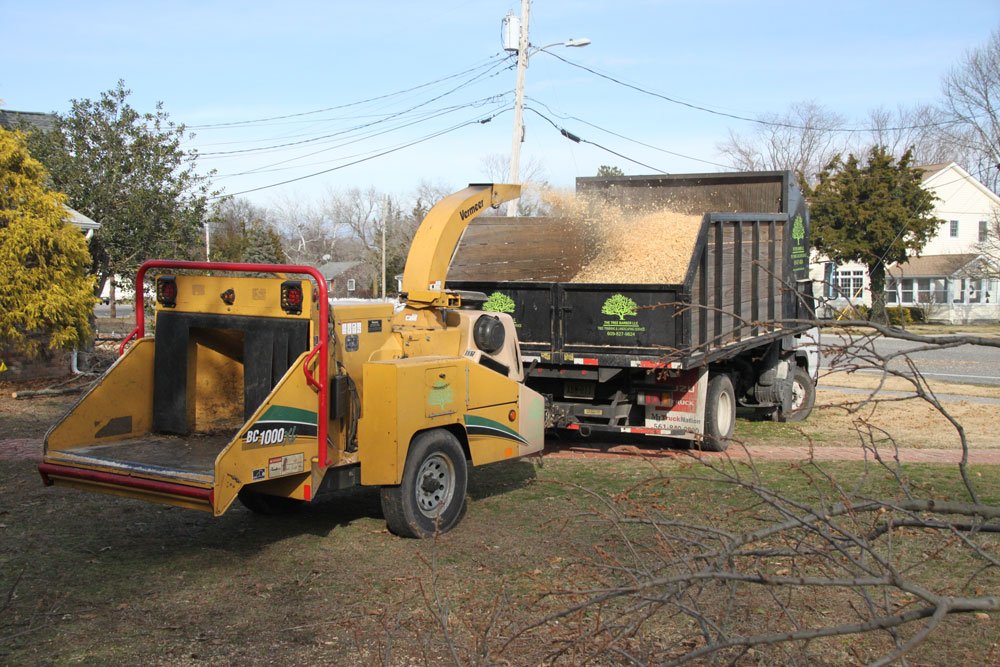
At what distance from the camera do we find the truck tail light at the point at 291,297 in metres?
6.66

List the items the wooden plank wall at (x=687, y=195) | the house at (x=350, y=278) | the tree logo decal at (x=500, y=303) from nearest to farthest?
the tree logo decal at (x=500, y=303) < the wooden plank wall at (x=687, y=195) < the house at (x=350, y=278)

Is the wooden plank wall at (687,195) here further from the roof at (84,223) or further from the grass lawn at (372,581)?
the roof at (84,223)

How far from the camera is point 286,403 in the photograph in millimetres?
6270

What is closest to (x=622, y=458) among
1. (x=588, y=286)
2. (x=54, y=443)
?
(x=588, y=286)

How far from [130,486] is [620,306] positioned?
19.2 feet

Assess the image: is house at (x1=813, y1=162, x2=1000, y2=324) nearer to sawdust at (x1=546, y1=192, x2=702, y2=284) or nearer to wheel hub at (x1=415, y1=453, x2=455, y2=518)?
sawdust at (x1=546, y1=192, x2=702, y2=284)

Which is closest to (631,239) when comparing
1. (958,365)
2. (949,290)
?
(958,365)

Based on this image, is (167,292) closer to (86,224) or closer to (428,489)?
(428,489)

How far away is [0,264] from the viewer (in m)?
14.2

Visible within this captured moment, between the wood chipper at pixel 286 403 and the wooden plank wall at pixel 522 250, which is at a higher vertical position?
the wooden plank wall at pixel 522 250

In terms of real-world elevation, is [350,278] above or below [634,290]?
above

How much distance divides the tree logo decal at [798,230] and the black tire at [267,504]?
851cm

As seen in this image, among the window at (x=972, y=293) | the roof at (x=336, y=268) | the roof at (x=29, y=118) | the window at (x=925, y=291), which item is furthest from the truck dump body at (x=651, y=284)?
the roof at (x=336, y=268)

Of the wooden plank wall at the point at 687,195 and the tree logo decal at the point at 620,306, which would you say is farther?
the wooden plank wall at the point at 687,195
